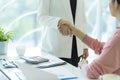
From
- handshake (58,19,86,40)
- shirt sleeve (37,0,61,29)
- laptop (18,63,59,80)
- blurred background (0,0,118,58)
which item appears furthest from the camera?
blurred background (0,0,118,58)

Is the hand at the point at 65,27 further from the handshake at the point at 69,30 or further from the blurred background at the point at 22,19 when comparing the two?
the blurred background at the point at 22,19

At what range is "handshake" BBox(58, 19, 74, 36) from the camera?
6.71 ft

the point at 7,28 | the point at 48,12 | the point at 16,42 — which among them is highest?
the point at 48,12

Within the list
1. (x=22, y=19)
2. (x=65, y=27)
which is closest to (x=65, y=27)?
(x=65, y=27)

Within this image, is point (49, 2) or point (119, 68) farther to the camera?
point (49, 2)

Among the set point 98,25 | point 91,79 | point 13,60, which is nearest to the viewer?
point 91,79

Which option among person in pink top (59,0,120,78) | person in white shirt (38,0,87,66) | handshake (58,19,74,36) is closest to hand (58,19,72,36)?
handshake (58,19,74,36)

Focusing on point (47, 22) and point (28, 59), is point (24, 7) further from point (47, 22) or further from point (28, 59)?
point (28, 59)

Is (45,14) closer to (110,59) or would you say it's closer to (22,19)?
(22,19)

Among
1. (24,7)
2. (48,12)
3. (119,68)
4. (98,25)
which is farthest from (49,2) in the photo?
(98,25)

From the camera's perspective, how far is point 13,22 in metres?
2.99

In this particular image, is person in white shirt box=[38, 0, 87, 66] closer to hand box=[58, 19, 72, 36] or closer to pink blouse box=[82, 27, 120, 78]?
hand box=[58, 19, 72, 36]

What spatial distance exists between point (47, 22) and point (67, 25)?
0.77 ft

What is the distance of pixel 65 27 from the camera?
2.08m
